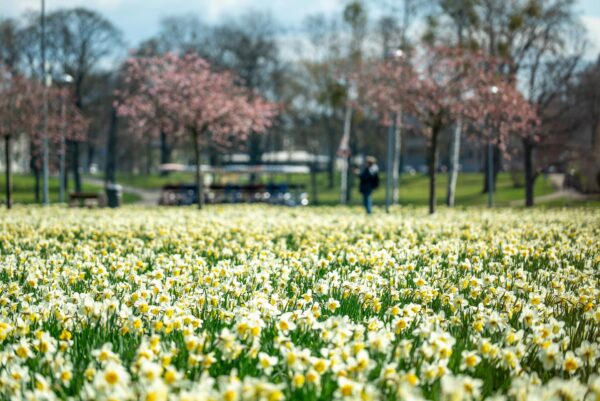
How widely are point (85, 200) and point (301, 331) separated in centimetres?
2748

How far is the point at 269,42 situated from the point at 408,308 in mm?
47070

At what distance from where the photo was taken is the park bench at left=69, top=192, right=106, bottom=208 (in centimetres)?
2792

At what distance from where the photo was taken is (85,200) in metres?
30.3

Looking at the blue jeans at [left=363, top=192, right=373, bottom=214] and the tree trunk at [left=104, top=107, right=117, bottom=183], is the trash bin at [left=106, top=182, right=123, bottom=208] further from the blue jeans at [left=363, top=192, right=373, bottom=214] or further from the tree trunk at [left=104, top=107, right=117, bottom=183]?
the tree trunk at [left=104, top=107, right=117, bottom=183]

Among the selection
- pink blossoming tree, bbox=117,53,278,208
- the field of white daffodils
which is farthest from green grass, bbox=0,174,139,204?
the field of white daffodils

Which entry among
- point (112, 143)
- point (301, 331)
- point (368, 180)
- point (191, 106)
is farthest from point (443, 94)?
point (112, 143)

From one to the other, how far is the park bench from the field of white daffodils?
65.5 ft

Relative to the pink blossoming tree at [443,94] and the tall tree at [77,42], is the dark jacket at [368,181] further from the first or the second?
the tall tree at [77,42]

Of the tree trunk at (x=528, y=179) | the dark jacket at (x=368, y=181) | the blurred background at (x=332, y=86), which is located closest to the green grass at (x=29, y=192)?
the blurred background at (x=332, y=86)

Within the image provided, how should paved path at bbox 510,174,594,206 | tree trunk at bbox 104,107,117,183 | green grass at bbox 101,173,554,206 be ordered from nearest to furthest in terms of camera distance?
1. paved path at bbox 510,174,594,206
2. green grass at bbox 101,173,554,206
3. tree trunk at bbox 104,107,117,183

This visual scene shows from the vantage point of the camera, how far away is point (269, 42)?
164 feet

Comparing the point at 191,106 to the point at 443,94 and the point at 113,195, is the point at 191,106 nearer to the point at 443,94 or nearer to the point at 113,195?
the point at 113,195

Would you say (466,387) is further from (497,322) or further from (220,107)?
(220,107)

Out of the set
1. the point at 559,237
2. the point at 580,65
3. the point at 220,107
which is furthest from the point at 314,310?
the point at 580,65
